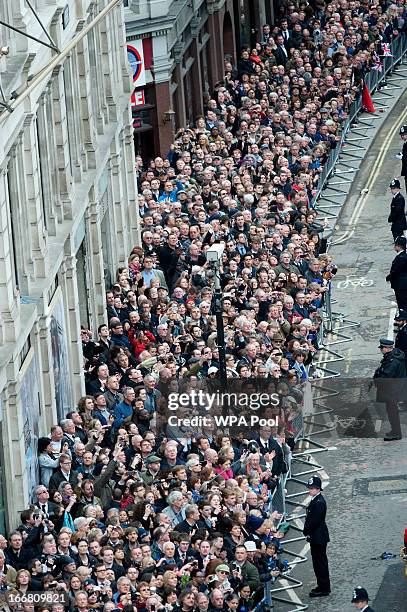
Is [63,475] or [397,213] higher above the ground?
[397,213]

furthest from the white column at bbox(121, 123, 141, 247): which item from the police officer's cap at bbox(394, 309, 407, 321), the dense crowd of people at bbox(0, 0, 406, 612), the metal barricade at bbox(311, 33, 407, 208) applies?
the police officer's cap at bbox(394, 309, 407, 321)

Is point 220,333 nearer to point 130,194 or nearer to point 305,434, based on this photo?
point 305,434

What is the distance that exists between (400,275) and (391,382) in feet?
22.4

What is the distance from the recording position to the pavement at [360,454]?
3984 cm

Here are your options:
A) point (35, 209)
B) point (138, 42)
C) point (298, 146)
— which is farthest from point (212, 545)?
point (138, 42)

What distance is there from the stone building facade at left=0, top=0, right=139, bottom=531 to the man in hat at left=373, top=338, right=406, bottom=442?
5.54 meters

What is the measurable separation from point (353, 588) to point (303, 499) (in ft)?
11.6

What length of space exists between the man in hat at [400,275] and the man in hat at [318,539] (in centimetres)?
1188

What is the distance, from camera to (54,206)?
4522 cm

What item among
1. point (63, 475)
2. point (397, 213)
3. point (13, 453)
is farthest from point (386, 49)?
point (63, 475)

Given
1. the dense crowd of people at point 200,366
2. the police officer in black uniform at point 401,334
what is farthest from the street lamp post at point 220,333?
the police officer in black uniform at point 401,334

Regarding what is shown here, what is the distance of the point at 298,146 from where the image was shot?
57.2 meters

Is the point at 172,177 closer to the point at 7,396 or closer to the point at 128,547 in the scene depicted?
the point at 7,396

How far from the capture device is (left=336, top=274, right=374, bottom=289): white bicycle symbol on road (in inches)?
2154
